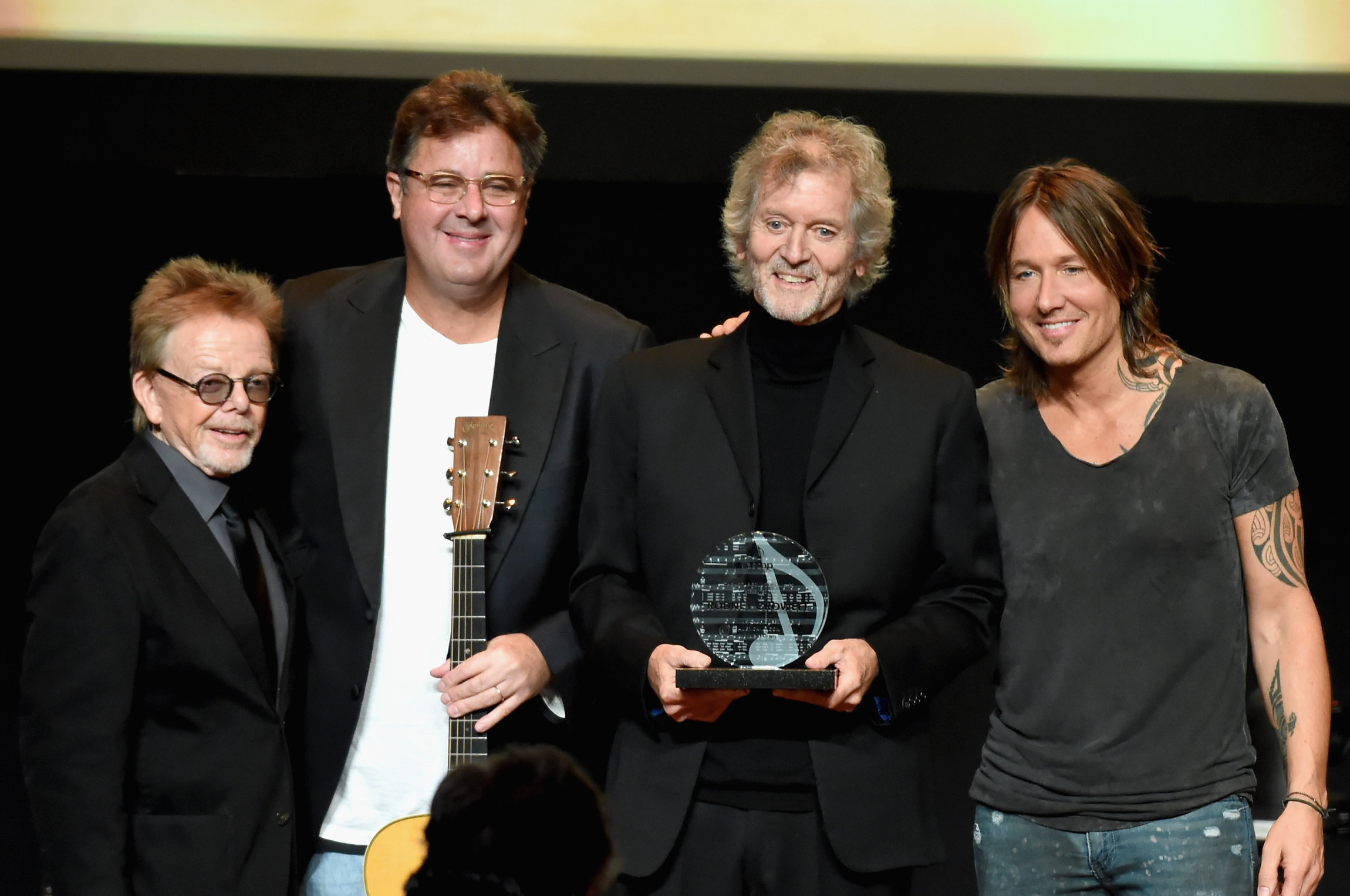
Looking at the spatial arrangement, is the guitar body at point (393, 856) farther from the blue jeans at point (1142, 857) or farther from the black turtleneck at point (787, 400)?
the blue jeans at point (1142, 857)

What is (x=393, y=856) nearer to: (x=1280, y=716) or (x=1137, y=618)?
(x=1137, y=618)

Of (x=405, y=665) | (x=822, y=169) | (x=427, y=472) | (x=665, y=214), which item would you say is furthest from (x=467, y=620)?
(x=665, y=214)

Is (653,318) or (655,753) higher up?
(653,318)

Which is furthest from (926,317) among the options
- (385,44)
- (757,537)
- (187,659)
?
(187,659)

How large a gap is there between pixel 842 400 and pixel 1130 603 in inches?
25.4

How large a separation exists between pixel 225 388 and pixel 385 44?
1.70 meters

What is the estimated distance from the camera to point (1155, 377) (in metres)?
2.80

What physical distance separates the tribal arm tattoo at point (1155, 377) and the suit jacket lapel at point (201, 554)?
1.65 m

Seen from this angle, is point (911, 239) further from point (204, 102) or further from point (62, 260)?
point (62, 260)

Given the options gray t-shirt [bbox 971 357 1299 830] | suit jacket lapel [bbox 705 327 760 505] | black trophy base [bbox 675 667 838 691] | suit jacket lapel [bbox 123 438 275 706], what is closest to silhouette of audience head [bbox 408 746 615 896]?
black trophy base [bbox 675 667 838 691]

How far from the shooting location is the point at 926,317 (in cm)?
421

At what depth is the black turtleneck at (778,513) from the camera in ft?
7.90

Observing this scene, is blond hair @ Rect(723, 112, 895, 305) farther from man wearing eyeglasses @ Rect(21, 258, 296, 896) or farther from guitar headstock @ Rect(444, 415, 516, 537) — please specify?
man wearing eyeglasses @ Rect(21, 258, 296, 896)

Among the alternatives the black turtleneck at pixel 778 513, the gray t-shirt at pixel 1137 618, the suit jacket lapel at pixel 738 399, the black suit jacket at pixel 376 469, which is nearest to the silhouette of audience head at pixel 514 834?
the black turtleneck at pixel 778 513
